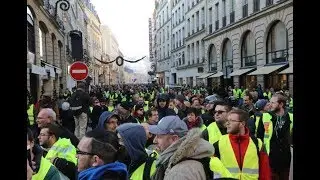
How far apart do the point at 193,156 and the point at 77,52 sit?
49.2 feet

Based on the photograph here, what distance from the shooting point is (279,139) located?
6.21 meters

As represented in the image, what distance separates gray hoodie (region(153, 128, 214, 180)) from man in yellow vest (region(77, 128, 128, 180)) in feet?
0.96

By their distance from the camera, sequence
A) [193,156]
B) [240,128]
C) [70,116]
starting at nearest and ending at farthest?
[193,156]
[240,128]
[70,116]

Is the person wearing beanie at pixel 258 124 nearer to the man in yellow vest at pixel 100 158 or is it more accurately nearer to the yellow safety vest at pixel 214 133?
the yellow safety vest at pixel 214 133

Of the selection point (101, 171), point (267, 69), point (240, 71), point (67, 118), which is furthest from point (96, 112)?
point (240, 71)

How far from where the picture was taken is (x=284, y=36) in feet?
80.9

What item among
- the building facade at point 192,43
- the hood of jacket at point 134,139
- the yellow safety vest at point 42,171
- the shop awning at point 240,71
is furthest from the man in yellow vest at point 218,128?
the building facade at point 192,43

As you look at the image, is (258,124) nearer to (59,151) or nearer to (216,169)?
(59,151)

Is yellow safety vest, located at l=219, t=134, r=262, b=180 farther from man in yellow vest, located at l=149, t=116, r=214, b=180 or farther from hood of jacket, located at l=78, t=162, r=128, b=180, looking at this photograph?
hood of jacket, located at l=78, t=162, r=128, b=180

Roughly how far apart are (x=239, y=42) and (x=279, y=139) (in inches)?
1029

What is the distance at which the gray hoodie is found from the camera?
8.73 ft

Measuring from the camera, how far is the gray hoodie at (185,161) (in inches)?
105
